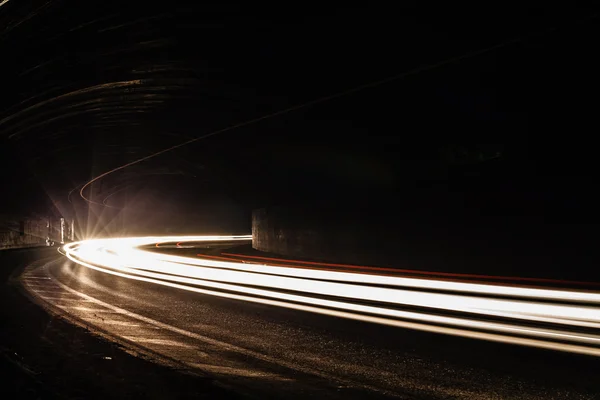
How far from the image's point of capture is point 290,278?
13.9 metres

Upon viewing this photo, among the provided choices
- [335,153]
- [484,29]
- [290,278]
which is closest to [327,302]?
[290,278]

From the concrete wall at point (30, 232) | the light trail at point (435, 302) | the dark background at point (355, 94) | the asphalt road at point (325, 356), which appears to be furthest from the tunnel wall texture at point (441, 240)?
the concrete wall at point (30, 232)

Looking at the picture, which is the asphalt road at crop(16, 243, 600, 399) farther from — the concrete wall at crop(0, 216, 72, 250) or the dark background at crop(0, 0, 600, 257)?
the concrete wall at crop(0, 216, 72, 250)

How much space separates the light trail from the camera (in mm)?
7680

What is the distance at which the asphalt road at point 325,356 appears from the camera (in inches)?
223

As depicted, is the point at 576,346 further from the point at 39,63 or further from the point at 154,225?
the point at 154,225

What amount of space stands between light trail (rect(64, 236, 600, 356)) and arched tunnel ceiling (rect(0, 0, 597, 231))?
420 centimetres

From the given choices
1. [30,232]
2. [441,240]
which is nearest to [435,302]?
[441,240]

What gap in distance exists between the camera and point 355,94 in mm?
12938

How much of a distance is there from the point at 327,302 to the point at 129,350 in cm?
504

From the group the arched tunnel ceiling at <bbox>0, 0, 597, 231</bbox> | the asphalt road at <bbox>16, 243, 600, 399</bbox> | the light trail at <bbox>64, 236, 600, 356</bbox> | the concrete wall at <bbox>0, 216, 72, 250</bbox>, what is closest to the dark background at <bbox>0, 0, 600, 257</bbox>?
the arched tunnel ceiling at <bbox>0, 0, 597, 231</bbox>

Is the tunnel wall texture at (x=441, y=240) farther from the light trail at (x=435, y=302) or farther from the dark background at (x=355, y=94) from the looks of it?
the light trail at (x=435, y=302)

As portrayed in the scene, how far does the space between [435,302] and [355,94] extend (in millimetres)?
5548

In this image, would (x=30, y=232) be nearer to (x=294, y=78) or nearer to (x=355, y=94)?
(x=294, y=78)
